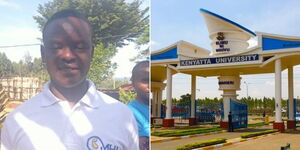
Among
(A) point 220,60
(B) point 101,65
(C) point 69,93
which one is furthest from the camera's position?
(A) point 220,60

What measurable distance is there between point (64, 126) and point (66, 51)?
1.18 metres

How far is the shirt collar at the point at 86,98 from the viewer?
5.48 meters

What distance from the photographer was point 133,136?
19.2ft

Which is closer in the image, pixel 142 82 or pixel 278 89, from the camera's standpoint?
pixel 142 82

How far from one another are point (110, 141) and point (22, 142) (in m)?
1.32

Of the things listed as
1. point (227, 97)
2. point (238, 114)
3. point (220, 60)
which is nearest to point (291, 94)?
point (238, 114)

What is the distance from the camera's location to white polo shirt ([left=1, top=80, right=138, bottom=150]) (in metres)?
5.29

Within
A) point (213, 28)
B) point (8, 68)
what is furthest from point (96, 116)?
point (213, 28)

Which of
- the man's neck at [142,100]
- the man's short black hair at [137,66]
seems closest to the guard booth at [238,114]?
the man's neck at [142,100]

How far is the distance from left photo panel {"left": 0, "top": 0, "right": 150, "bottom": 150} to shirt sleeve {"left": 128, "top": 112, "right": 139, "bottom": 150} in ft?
0.05

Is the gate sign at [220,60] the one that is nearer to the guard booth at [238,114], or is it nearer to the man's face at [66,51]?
the guard booth at [238,114]

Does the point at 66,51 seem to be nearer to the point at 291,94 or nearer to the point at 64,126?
the point at 64,126

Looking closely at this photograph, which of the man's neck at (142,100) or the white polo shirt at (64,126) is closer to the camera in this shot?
the white polo shirt at (64,126)

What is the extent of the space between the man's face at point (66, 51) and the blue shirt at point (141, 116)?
100cm
